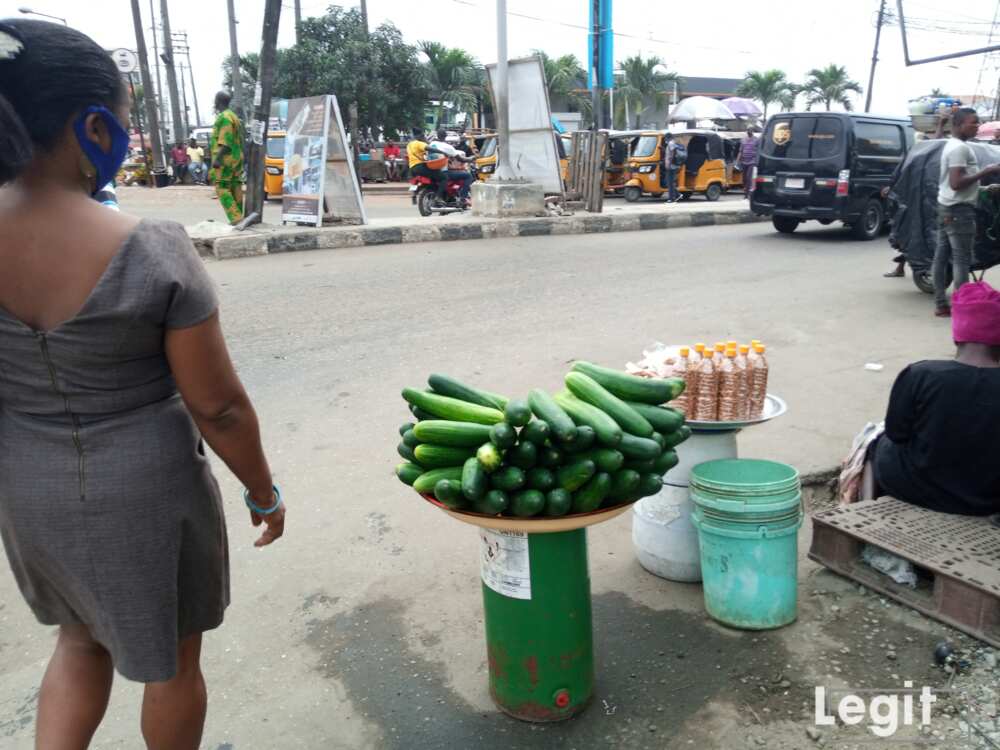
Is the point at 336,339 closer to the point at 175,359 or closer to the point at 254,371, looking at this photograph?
the point at 254,371

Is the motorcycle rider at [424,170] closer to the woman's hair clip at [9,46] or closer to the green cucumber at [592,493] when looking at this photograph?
the green cucumber at [592,493]

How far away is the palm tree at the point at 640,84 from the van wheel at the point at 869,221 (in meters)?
35.2

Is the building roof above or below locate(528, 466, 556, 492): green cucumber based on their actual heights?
above

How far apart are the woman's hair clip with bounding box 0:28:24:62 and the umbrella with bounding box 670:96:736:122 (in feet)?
109

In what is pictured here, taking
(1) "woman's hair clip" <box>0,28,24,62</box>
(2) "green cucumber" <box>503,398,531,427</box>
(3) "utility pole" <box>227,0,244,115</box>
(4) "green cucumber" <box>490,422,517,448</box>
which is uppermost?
(3) "utility pole" <box>227,0,244,115</box>

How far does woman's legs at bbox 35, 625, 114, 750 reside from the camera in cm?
190

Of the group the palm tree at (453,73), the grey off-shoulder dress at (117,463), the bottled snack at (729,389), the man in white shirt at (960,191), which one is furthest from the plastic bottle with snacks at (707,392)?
the palm tree at (453,73)

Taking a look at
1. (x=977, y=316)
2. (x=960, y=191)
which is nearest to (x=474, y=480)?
(x=977, y=316)

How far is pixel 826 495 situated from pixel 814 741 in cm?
189

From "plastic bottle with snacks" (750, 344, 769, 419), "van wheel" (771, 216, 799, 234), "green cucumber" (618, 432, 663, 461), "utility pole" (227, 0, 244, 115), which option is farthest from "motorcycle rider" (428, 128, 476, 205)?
"green cucumber" (618, 432, 663, 461)

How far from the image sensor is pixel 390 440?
4.80 meters

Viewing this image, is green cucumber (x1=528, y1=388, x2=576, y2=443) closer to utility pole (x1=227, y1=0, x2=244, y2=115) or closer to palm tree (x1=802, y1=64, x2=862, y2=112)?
utility pole (x1=227, y1=0, x2=244, y2=115)

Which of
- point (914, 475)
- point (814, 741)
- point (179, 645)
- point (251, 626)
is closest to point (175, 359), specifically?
point (179, 645)

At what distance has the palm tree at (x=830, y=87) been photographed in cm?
5231
